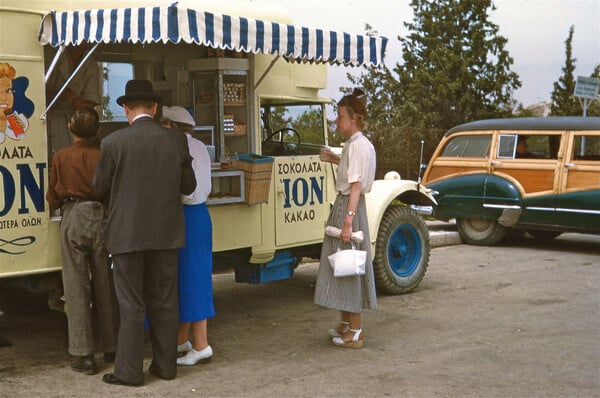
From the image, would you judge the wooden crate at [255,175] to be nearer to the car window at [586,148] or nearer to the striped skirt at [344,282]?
the striped skirt at [344,282]

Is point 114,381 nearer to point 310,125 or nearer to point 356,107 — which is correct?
point 356,107

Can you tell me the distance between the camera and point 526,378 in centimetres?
553

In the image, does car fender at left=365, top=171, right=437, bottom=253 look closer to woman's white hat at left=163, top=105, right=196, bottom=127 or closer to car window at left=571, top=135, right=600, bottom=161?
woman's white hat at left=163, top=105, right=196, bottom=127

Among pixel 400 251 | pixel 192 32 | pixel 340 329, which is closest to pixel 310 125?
pixel 400 251

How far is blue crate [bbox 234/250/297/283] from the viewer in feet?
24.4

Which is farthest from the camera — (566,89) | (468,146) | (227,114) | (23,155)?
(566,89)

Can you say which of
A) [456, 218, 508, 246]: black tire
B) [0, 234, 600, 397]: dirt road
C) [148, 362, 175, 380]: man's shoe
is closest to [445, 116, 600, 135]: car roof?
[456, 218, 508, 246]: black tire

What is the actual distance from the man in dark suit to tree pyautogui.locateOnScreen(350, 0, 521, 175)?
→ 2465 cm

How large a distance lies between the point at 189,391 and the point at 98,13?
247 cm

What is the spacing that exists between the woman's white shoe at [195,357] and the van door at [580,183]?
6861 mm

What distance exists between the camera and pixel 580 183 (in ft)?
36.7

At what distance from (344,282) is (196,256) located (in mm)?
1193

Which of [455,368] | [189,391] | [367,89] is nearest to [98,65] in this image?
[189,391]

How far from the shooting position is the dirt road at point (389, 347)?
17.4 ft
